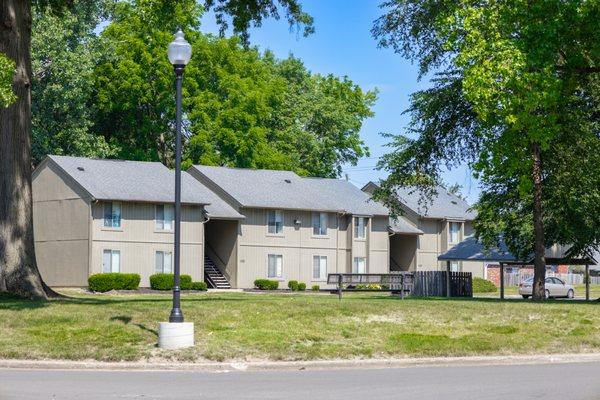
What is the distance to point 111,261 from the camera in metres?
63.4

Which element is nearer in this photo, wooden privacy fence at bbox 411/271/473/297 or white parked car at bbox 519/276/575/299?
wooden privacy fence at bbox 411/271/473/297

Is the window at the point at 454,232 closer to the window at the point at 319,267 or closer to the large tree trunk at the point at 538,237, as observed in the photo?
the window at the point at 319,267

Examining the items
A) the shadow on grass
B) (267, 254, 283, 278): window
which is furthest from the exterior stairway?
the shadow on grass

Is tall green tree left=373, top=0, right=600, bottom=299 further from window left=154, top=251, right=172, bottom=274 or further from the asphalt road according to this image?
window left=154, top=251, right=172, bottom=274

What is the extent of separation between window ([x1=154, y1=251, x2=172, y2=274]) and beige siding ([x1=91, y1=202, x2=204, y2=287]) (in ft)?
0.91

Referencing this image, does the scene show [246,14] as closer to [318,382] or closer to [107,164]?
[318,382]

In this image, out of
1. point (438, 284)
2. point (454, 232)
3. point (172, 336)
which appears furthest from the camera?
point (454, 232)

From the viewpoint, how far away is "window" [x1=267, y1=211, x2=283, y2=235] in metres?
71.4

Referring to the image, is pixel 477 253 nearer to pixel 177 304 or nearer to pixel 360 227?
pixel 360 227

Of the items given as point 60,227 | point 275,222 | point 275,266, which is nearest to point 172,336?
point 60,227

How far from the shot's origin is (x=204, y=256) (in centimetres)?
7044

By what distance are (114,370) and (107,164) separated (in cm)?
4867

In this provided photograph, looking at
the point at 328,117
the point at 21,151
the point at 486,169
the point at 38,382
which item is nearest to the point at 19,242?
the point at 21,151

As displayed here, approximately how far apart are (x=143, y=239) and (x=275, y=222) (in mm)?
10167
